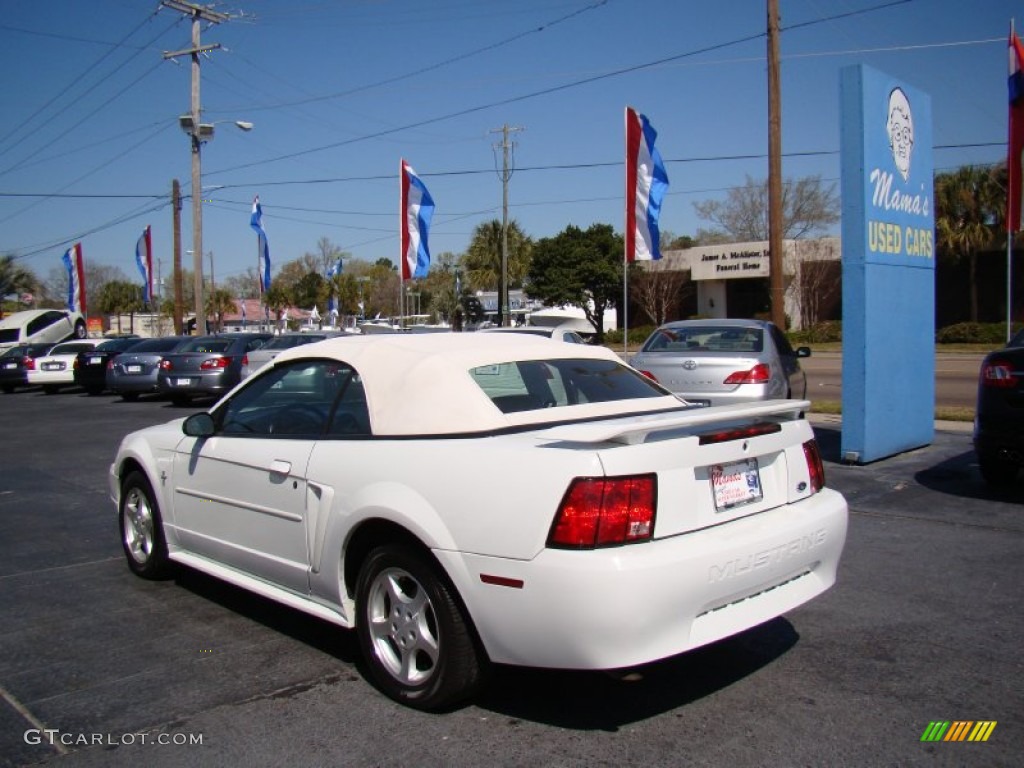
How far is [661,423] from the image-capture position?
3.55 metres

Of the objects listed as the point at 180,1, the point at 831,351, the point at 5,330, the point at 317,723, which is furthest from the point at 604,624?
the point at 5,330

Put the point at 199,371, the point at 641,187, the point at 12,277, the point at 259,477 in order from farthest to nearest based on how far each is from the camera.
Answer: the point at 12,277, the point at 199,371, the point at 641,187, the point at 259,477

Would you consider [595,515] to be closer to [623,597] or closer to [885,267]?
[623,597]

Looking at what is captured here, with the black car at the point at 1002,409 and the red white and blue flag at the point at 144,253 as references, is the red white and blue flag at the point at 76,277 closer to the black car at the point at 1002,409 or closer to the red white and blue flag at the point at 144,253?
the red white and blue flag at the point at 144,253

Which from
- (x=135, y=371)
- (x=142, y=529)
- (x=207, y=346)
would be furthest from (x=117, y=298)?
(x=142, y=529)

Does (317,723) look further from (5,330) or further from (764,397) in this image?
(5,330)

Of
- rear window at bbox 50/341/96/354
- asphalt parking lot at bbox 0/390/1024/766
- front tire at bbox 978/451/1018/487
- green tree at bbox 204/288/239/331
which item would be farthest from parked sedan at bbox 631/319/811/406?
green tree at bbox 204/288/239/331

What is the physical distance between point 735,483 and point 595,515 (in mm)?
801

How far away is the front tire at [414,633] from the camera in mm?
3533

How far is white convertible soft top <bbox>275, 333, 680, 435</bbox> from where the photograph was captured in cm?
393

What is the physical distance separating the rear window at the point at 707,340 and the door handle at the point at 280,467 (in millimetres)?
7048

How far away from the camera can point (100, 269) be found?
9781 centimetres

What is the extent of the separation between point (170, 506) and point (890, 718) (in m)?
3.90

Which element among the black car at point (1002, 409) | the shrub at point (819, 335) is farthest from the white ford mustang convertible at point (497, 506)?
the shrub at point (819, 335)
